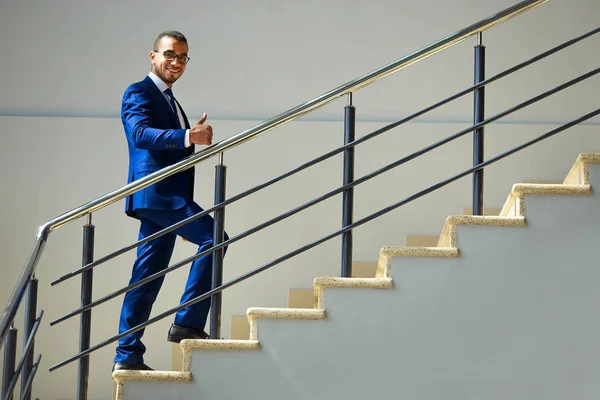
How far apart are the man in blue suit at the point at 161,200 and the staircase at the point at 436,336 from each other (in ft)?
0.72

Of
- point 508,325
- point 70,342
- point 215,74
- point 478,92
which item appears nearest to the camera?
point 508,325

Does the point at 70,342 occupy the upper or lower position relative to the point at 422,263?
lower

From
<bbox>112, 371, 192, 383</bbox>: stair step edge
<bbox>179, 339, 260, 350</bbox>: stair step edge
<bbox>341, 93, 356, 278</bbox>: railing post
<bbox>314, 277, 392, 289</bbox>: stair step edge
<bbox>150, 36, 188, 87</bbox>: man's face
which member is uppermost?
<bbox>150, 36, 188, 87</bbox>: man's face

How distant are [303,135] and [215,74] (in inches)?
25.5

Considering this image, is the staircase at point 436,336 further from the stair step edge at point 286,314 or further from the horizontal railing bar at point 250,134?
the horizontal railing bar at point 250,134

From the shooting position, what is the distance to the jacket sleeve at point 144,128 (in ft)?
11.5

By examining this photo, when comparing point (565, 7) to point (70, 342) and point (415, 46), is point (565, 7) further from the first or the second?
point (70, 342)

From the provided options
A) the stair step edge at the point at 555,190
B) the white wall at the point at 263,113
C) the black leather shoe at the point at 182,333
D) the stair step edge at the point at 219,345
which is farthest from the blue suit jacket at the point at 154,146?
the white wall at the point at 263,113

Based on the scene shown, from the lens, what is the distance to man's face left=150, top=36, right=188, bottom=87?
12.3 feet

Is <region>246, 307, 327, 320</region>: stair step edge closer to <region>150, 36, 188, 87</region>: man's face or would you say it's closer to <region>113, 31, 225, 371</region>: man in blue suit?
<region>113, 31, 225, 371</region>: man in blue suit

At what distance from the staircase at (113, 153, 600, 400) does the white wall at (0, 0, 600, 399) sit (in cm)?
210

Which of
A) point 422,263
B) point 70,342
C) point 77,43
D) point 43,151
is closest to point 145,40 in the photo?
point 77,43

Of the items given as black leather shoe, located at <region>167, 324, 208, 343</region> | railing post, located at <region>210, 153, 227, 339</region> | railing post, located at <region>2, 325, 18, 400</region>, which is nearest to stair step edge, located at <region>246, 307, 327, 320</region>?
railing post, located at <region>210, 153, 227, 339</region>

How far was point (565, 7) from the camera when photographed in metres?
5.70
